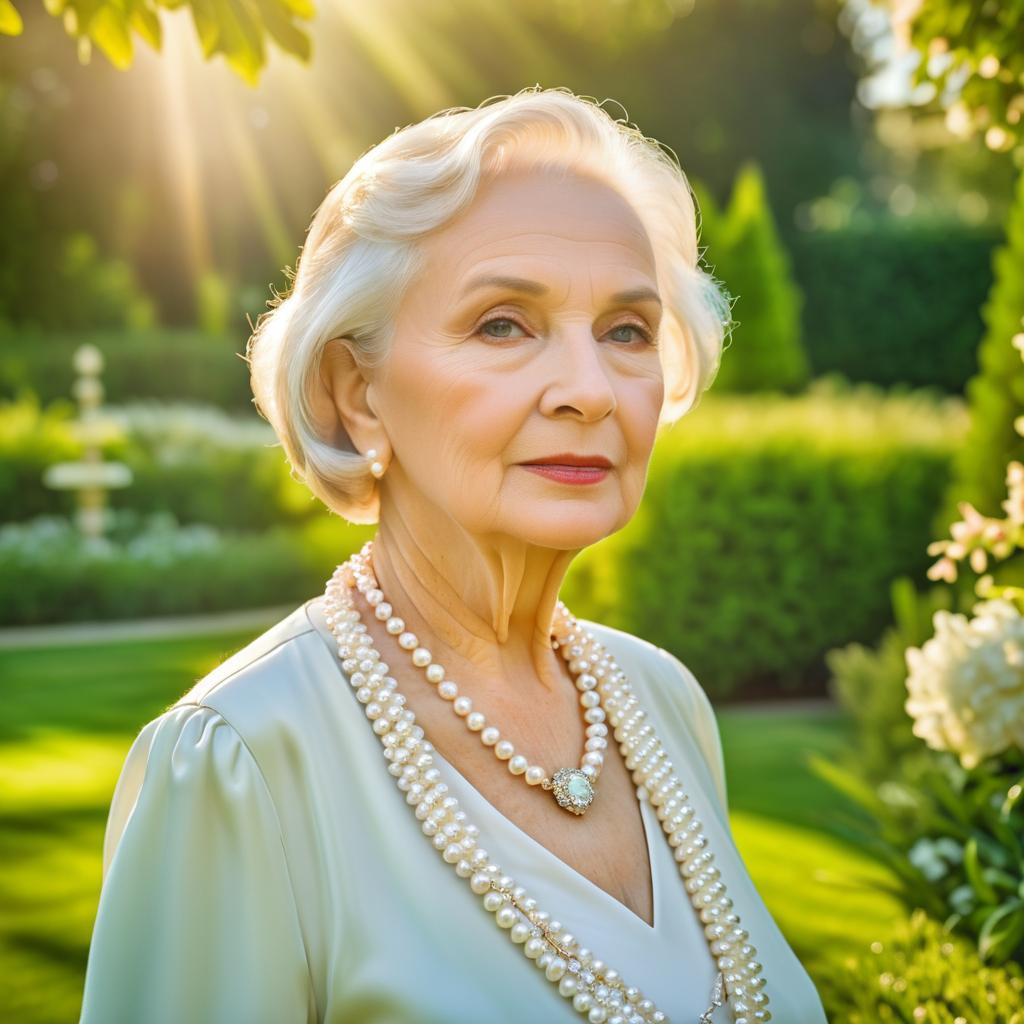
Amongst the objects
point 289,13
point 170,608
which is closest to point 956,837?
point 289,13

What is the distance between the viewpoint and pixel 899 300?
2570 cm

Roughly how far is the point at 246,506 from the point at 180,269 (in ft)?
44.1

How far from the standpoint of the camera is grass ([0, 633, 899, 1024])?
4.74 metres

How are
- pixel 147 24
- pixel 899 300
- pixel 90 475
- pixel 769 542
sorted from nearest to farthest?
pixel 147 24, pixel 769 542, pixel 90 475, pixel 899 300

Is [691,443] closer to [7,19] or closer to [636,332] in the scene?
[7,19]

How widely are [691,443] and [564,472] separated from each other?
6.85m

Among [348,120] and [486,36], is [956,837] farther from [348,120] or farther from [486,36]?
[486,36]

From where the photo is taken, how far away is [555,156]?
1.88 m

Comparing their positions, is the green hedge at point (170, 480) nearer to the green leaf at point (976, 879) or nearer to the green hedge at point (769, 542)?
the green hedge at point (769, 542)

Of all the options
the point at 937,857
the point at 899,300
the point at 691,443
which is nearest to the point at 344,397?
the point at 937,857

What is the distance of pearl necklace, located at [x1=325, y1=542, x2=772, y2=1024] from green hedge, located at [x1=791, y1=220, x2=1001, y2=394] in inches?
978

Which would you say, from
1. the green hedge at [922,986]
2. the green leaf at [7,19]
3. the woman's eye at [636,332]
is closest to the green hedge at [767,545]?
the green hedge at [922,986]

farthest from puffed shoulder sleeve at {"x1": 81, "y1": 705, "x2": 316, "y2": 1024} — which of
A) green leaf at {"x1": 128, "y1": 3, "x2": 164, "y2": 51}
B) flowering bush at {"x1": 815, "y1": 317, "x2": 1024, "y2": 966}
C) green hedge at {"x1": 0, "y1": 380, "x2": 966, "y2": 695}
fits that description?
green hedge at {"x1": 0, "y1": 380, "x2": 966, "y2": 695}

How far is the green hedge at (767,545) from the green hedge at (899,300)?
1714cm
